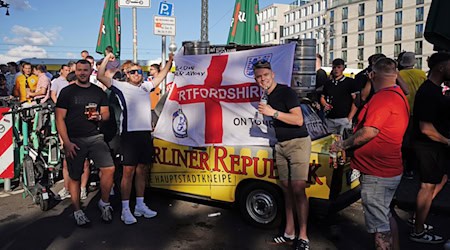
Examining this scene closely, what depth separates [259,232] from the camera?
468 centimetres

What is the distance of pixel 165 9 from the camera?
339 inches

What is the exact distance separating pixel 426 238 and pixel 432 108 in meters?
1.46

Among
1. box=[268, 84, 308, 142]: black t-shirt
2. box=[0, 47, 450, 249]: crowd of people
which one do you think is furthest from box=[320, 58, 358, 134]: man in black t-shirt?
box=[268, 84, 308, 142]: black t-shirt

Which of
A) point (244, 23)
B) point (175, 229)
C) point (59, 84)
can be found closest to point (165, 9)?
point (244, 23)

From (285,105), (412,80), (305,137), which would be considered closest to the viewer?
(285,105)

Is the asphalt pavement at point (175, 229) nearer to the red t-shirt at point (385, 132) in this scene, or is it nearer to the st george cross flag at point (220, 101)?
the st george cross flag at point (220, 101)

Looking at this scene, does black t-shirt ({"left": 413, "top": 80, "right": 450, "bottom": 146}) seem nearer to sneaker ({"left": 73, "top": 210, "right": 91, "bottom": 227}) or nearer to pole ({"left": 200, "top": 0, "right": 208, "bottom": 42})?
sneaker ({"left": 73, "top": 210, "right": 91, "bottom": 227})

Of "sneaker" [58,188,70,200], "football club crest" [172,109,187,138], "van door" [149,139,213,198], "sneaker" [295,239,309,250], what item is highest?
"football club crest" [172,109,187,138]

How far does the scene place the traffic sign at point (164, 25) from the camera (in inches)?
329

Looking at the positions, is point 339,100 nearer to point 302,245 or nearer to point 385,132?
point 302,245

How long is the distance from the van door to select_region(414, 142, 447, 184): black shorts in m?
2.39

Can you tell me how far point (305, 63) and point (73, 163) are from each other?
3734 mm

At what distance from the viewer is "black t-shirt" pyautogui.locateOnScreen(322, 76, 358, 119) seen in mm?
6738

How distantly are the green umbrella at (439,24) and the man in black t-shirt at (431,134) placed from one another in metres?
0.92
